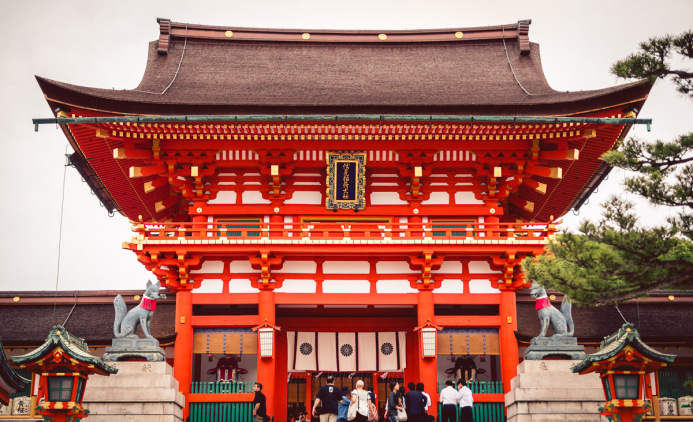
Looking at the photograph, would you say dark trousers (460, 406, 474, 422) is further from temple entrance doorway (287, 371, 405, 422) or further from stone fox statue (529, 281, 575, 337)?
temple entrance doorway (287, 371, 405, 422)

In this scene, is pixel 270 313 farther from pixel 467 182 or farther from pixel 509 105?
pixel 509 105

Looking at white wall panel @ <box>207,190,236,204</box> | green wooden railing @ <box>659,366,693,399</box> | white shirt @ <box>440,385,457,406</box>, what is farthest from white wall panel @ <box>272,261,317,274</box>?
green wooden railing @ <box>659,366,693,399</box>

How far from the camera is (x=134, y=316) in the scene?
18812mm

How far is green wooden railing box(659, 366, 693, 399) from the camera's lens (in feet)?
68.4

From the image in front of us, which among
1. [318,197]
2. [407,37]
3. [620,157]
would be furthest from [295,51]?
[620,157]

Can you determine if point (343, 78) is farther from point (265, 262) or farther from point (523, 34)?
point (265, 262)

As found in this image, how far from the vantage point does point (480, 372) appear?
2283 centimetres

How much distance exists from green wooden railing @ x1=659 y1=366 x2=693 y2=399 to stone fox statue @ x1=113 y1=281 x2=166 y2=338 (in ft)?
41.1

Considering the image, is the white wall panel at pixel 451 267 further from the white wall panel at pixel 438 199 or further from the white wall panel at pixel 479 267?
the white wall panel at pixel 438 199

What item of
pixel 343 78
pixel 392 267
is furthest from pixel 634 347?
pixel 343 78

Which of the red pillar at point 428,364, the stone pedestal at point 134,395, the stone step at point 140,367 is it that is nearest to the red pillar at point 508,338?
the red pillar at point 428,364

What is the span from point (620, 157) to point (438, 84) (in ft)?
33.0

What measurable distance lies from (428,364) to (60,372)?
8.38m

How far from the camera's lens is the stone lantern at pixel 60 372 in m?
15.5
